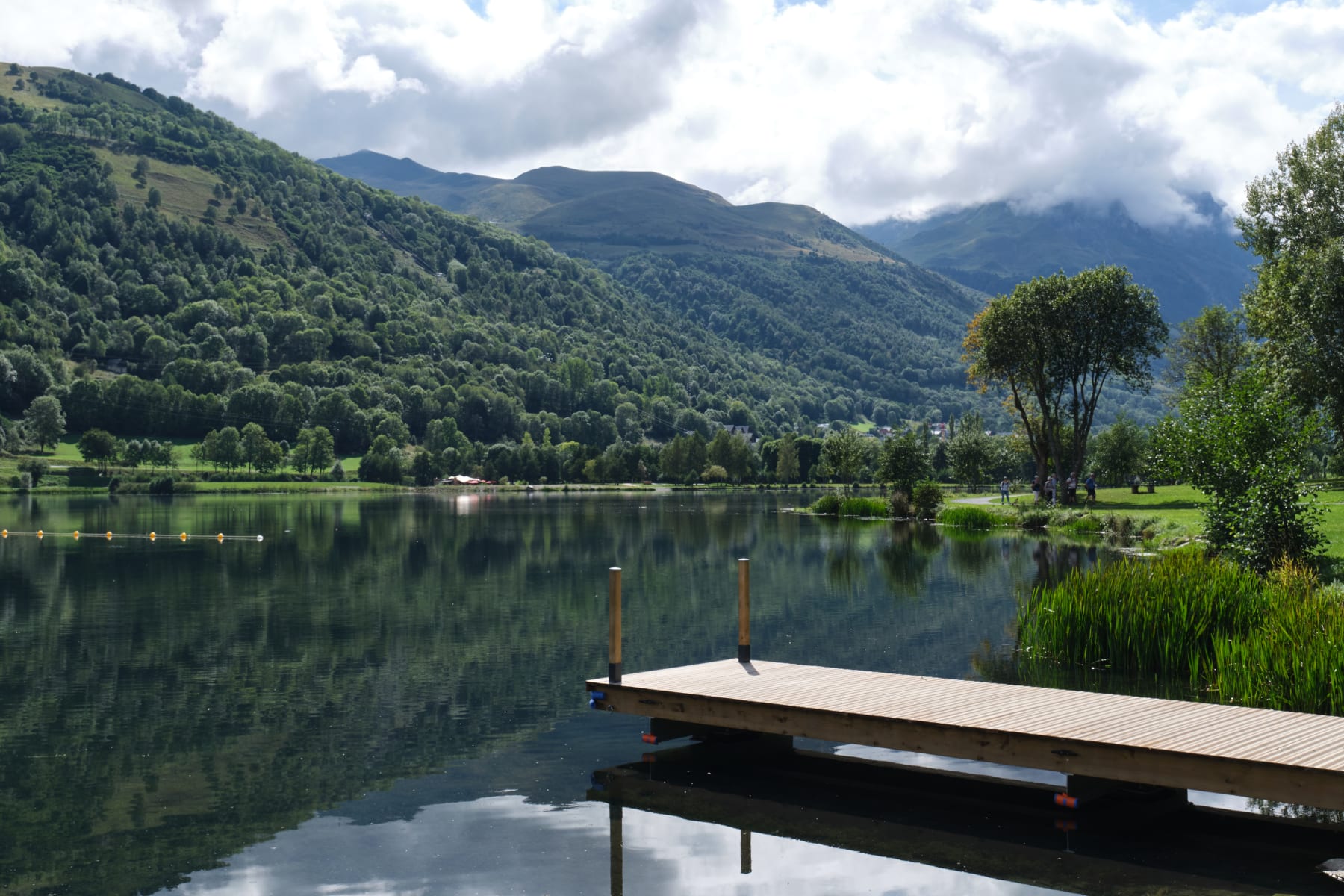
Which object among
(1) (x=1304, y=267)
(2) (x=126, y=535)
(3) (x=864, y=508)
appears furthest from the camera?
(3) (x=864, y=508)

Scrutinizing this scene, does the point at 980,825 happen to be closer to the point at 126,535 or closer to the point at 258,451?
the point at 126,535

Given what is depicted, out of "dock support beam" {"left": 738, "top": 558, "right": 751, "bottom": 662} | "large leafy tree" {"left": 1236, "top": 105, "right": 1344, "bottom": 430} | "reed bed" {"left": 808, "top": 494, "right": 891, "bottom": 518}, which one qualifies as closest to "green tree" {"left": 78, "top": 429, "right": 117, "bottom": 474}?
"reed bed" {"left": 808, "top": 494, "right": 891, "bottom": 518}

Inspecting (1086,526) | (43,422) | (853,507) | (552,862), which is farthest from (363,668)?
(43,422)

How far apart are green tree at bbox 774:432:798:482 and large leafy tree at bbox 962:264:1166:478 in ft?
324

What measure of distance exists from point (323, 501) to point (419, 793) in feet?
390

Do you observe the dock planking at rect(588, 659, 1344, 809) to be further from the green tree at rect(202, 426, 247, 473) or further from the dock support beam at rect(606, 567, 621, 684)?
the green tree at rect(202, 426, 247, 473)

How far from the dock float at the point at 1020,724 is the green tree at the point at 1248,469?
15618 mm

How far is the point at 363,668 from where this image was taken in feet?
79.0

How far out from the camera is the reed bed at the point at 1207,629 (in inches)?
640

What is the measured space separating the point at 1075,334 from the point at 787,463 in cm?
10230

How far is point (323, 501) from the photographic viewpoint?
129125mm

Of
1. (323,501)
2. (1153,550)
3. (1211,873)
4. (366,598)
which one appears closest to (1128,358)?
(1153,550)

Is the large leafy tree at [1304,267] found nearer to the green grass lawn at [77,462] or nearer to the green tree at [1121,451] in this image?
the green tree at [1121,451]

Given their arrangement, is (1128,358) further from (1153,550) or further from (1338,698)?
(1338,698)
